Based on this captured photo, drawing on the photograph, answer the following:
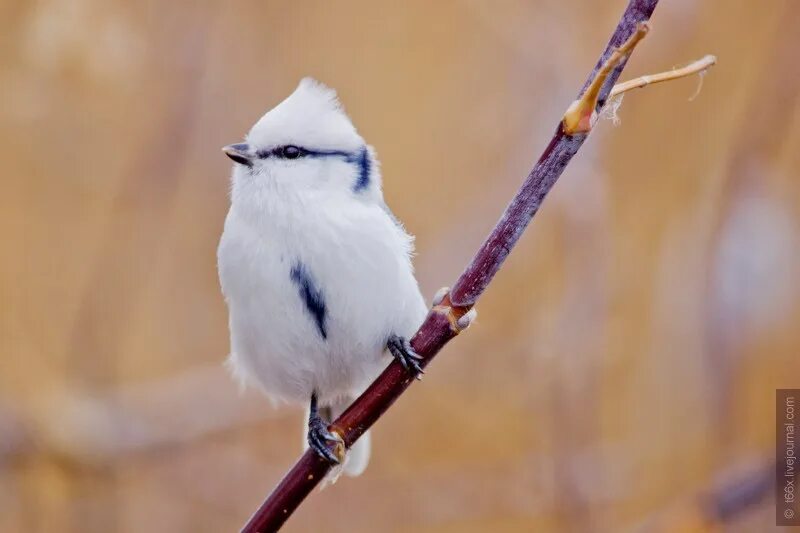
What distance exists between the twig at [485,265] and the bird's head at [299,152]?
20.6 inches

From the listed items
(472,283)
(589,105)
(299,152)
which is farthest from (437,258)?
(589,105)

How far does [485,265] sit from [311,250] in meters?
0.59

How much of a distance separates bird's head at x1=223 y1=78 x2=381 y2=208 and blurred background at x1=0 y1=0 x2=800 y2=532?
0.54 m

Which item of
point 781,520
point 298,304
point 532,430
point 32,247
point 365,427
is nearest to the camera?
point 365,427

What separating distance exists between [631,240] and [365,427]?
166cm

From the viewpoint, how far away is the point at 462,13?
10.2 feet

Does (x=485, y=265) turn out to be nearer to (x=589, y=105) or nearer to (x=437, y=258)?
(x=589, y=105)

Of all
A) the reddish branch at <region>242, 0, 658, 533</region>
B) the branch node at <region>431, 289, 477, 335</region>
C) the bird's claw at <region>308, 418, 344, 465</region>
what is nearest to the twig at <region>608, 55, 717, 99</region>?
the reddish branch at <region>242, 0, 658, 533</region>

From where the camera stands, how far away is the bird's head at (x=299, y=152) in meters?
1.68

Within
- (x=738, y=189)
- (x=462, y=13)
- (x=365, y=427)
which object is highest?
(x=462, y=13)

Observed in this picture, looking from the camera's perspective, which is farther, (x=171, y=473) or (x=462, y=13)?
(x=462, y=13)

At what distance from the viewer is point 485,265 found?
1081 mm

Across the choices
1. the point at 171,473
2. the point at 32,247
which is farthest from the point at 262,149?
the point at 32,247

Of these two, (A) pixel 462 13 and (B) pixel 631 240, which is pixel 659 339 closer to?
(B) pixel 631 240
